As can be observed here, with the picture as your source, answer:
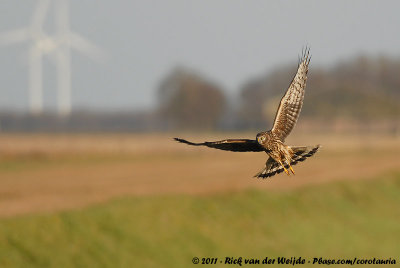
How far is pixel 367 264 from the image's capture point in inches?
1309

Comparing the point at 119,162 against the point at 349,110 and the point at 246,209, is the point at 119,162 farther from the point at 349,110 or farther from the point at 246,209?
the point at 349,110

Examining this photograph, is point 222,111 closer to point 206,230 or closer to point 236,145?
point 206,230

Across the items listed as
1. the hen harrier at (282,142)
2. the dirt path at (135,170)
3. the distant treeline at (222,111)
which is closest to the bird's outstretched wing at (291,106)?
the hen harrier at (282,142)

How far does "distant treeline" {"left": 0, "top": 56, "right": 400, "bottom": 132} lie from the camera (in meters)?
116

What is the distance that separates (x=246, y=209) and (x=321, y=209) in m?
6.69

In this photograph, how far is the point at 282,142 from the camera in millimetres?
8750

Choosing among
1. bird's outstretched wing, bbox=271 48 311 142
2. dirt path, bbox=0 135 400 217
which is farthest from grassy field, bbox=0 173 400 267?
bird's outstretched wing, bbox=271 48 311 142

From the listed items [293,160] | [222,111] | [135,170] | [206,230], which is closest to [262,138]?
[293,160]

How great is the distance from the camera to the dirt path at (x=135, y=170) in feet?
128

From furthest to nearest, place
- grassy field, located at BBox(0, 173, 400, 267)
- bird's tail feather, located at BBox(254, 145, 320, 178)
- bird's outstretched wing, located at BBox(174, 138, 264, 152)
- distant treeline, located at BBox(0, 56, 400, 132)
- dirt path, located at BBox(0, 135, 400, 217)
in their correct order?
distant treeline, located at BBox(0, 56, 400, 132) < dirt path, located at BBox(0, 135, 400, 217) < grassy field, located at BBox(0, 173, 400, 267) < bird's tail feather, located at BBox(254, 145, 320, 178) < bird's outstretched wing, located at BBox(174, 138, 264, 152)

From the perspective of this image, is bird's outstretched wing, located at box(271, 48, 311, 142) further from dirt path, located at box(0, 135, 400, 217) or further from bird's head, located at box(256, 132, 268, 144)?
dirt path, located at box(0, 135, 400, 217)

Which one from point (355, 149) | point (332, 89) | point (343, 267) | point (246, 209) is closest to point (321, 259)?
point (343, 267)

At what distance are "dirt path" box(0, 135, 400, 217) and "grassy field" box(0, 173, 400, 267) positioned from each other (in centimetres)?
279

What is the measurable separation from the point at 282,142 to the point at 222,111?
108 m
